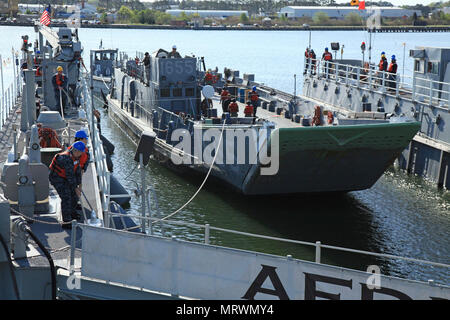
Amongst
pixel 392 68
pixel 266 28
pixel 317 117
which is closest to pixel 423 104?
pixel 392 68

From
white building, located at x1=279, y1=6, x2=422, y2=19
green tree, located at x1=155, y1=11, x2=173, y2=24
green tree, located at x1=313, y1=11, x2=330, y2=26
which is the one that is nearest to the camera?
white building, located at x1=279, y1=6, x2=422, y2=19

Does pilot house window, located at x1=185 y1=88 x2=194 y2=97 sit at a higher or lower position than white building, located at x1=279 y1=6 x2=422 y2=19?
lower

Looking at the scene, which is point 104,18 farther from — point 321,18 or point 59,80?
point 59,80

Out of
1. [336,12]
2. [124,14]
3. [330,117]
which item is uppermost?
[336,12]

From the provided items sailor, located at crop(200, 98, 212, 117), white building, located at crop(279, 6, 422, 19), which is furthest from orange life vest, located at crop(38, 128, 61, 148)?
white building, located at crop(279, 6, 422, 19)

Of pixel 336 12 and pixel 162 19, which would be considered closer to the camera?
pixel 336 12

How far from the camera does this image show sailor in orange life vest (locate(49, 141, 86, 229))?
11.7 meters

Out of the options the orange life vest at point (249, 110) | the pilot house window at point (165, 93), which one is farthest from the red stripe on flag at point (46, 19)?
the orange life vest at point (249, 110)

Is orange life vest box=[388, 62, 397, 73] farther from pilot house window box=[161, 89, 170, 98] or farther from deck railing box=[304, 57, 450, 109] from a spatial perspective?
pilot house window box=[161, 89, 170, 98]

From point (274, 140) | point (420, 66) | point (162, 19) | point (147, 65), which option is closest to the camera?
point (274, 140)

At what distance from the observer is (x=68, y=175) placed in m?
11.7

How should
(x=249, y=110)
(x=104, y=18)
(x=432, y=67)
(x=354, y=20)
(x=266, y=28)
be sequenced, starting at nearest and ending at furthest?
(x=249, y=110)
(x=432, y=67)
(x=354, y=20)
(x=104, y=18)
(x=266, y=28)

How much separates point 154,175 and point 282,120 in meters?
6.16

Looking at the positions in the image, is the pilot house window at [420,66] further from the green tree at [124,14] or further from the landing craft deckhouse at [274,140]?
the green tree at [124,14]
